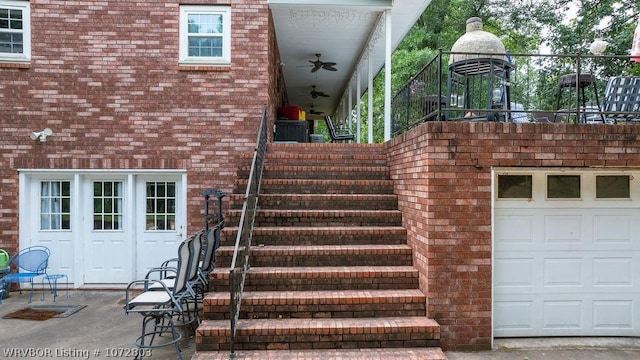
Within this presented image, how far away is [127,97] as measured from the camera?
6.80 metres

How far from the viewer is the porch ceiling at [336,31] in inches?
288

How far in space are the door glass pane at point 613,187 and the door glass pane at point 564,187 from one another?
0.25 m

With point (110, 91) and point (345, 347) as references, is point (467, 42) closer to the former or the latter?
point (345, 347)

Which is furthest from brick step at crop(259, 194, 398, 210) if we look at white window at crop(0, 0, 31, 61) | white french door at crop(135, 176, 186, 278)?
white window at crop(0, 0, 31, 61)

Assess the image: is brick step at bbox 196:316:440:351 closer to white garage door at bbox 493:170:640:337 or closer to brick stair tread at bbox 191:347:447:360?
brick stair tread at bbox 191:347:447:360

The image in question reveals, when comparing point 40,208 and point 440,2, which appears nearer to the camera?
point 40,208

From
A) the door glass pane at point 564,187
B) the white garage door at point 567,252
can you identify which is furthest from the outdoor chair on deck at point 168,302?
the door glass pane at point 564,187

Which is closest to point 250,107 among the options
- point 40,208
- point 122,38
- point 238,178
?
point 238,178

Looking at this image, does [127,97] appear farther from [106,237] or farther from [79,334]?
[79,334]

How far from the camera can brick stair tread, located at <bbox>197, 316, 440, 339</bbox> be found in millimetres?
3936

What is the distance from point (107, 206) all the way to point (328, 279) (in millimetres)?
4582

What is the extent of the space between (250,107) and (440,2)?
50.7 feet

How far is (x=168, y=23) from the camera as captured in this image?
680 cm

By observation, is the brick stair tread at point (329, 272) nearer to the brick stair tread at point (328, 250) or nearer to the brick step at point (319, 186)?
the brick stair tread at point (328, 250)
